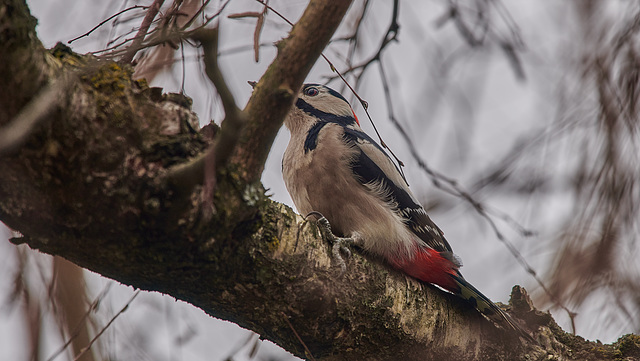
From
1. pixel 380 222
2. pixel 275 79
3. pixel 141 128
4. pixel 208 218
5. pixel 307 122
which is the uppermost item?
pixel 307 122

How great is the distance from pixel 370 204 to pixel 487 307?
0.82 meters

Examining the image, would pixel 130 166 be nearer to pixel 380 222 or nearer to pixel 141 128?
pixel 141 128

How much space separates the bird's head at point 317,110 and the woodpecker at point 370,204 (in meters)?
0.29

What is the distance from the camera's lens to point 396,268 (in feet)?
8.89

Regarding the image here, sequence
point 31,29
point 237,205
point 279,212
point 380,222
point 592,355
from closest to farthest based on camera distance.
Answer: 1. point 31,29
2. point 237,205
3. point 279,212
4. point 592,355
5. point 380,222

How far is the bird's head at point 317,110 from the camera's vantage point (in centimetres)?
379

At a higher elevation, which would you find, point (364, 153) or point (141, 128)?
point (364, 153)

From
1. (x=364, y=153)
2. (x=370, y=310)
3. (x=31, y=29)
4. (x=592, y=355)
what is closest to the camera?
(x=31, y=29)

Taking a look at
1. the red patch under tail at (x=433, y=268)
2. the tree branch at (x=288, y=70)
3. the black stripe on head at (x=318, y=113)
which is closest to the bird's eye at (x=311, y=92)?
the black stripe on head at (x=318, y=113)

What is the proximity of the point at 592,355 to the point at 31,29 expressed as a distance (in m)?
2.74

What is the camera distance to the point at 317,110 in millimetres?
3883

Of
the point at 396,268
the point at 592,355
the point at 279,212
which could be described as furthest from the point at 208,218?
the point at 592,355

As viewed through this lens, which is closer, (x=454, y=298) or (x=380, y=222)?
(x=454, y=298)

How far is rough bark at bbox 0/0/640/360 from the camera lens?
1.47m
